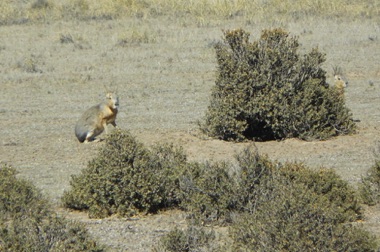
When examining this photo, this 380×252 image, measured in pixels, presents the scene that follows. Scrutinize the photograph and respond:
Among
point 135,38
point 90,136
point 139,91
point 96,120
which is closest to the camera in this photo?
point 90,136

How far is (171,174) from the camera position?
1013cm

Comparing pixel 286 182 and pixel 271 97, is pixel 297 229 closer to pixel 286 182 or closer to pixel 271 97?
pixel 286 182

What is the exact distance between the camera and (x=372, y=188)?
34.0 feet

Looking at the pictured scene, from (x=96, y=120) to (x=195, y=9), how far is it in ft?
66.3

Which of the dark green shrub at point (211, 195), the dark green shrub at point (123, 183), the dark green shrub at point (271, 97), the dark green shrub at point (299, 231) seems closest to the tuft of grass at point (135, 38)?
the dark green shrub at point (271, 97)

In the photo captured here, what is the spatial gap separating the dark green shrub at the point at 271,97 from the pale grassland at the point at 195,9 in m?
16.6

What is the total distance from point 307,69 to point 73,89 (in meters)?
7.62

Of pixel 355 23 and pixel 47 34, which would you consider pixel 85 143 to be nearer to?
pixel 47 34

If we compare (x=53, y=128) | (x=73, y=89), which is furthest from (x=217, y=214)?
(x=73, y=89)

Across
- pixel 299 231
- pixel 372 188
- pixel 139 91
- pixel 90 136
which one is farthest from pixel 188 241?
pixel 139 91

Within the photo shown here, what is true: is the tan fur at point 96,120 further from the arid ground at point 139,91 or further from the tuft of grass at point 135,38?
the tuft of grass at point 135,38

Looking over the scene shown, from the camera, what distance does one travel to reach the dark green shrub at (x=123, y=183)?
31.9 ft

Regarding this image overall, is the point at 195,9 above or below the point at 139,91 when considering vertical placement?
below

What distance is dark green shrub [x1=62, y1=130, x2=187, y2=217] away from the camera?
31.9ft
